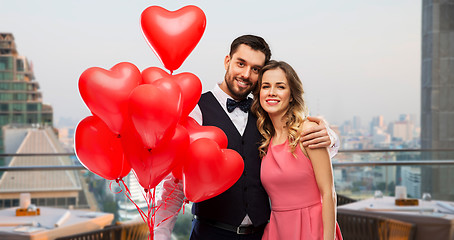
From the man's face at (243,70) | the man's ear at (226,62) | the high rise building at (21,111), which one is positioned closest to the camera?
the man's face at (243,70)

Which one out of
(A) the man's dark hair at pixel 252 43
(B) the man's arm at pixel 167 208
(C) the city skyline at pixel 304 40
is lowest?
(B) the man's arm at pixel 167 208

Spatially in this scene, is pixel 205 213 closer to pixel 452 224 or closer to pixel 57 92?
pixel 452 224

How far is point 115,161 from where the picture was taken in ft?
4.63

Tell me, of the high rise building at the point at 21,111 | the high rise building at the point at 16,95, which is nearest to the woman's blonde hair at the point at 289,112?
the high rise building at the point at 21,111

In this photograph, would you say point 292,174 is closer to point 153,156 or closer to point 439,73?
point 153,156

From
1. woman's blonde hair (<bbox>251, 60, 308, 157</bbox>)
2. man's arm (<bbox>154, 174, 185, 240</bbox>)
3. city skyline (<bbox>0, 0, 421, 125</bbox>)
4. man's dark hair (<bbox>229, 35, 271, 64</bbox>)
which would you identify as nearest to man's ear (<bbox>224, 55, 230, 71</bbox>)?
man's dark hair (<bbox>229, 35, 271, 64</bbox>)

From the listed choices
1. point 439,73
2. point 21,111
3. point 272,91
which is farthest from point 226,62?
point 21,111

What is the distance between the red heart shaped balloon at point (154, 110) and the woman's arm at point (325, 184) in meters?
0.72

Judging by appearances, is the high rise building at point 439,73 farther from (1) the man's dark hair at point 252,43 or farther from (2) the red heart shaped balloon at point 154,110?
(2) the red heart shaped balloon at point 154,110

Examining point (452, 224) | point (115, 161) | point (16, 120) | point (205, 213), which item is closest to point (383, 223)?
point (452, 224)

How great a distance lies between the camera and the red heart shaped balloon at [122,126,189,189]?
1.29 meters

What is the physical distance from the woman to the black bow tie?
8 centimetres

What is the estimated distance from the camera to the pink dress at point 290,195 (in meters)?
1.77

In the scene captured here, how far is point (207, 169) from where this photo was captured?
4.45ft
